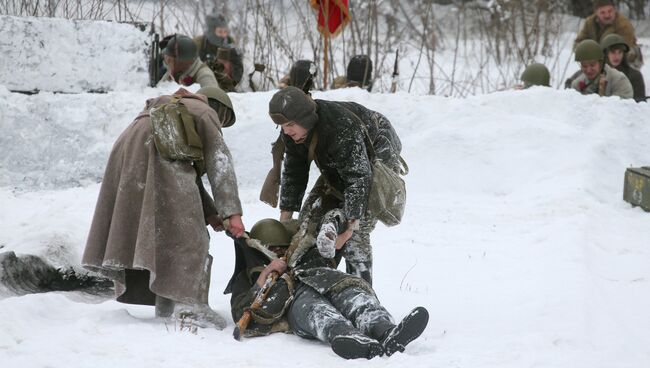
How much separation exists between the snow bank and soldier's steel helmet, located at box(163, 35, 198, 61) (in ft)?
2.16

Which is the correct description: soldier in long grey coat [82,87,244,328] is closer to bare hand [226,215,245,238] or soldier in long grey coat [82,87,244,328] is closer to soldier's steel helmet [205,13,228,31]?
bare hand [226,215,245,238]

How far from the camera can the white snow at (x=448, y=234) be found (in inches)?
164

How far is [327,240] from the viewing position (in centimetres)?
449

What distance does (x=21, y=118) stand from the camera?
893 cm

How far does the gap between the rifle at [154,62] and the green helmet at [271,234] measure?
5.06 m

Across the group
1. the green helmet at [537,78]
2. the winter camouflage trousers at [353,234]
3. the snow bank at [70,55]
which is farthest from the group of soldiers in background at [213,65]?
the winter camouflage trousers at [353,234]

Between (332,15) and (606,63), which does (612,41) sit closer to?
(606,63)

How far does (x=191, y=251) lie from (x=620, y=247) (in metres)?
3.52

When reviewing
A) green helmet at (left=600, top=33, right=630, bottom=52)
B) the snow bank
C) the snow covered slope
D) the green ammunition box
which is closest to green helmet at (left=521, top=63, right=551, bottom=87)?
green helmet at (left=600, top=33, right=630, bottom=52)

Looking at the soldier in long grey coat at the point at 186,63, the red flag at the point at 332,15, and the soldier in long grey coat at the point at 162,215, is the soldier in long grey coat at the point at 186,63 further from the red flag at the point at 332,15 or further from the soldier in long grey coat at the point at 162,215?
the soldier in long grey coat at the point at 162,215

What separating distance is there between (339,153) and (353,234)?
20.4 inches

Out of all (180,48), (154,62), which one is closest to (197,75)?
(180,48)

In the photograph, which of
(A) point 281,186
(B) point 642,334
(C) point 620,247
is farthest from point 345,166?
(C) point 620,247

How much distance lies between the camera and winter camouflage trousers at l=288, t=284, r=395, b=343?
4211mm
